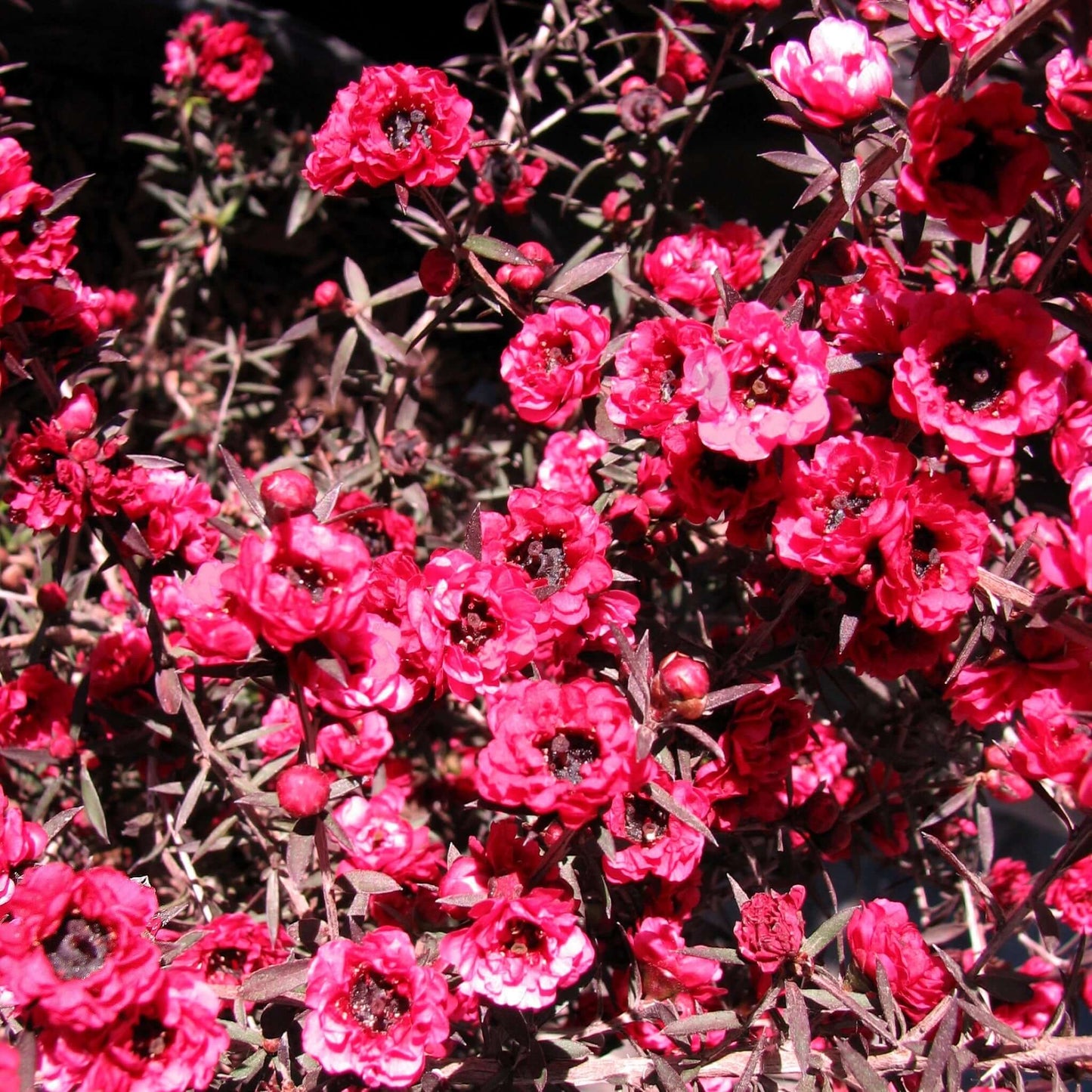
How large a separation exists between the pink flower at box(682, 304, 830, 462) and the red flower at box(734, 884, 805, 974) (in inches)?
27.3

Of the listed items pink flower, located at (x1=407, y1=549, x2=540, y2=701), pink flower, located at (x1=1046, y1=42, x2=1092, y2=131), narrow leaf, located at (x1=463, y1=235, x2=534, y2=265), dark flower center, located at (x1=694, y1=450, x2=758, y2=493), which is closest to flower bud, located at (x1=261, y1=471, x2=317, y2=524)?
pink flower, located at (x1=407, y1=549, x2=540, y2=701)

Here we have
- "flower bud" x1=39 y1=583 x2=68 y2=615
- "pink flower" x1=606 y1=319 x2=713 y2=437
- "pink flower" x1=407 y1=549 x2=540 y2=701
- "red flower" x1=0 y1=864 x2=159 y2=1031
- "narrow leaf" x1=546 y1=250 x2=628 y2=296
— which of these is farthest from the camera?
"flower bud" x1=39 y1=583 x2=68 y2=615

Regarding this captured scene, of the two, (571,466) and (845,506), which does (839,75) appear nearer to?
(845,506)

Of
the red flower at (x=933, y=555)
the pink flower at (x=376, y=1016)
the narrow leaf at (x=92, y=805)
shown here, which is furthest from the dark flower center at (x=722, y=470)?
the narrow leaf at (x=92, y=805)

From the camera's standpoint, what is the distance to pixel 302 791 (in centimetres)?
137

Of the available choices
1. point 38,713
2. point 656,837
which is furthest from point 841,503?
point 38,713

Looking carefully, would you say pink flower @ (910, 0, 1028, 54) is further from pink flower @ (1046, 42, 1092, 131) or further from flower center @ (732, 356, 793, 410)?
flower center @ (732, 356, 793, 410)

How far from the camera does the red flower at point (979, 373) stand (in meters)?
1.33

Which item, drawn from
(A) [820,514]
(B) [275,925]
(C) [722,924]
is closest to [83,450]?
(B) [275,925]

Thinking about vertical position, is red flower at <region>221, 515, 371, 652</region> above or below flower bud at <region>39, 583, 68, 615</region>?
above

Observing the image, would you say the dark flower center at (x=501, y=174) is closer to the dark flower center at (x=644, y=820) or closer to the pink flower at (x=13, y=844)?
the dark flower center at (x=644, y=820)

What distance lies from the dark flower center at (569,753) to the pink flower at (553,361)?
65cm

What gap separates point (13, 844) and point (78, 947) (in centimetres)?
20

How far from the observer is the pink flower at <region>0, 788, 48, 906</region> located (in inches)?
52.9
